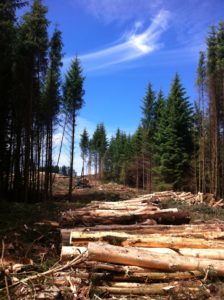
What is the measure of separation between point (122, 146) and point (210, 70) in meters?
33.0

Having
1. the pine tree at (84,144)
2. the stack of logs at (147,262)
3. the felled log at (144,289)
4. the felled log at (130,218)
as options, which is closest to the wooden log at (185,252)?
the stack of logs at (147,262)

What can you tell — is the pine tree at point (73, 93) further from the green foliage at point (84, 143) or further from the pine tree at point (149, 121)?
the green foliage at point (84, 143)

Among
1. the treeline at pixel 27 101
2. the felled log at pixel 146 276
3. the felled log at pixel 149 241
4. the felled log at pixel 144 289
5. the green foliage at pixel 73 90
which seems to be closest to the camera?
the felled log at pixel 144 289

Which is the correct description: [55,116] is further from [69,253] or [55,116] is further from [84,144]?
[84,144]

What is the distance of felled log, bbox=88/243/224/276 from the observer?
5848 millimetres

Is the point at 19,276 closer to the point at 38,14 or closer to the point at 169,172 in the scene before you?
the point at 38,14

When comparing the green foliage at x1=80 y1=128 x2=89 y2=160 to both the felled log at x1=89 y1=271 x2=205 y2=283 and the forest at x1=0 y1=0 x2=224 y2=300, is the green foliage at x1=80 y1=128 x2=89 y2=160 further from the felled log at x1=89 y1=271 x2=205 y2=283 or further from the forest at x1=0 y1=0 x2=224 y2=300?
the felled log at x1=89 y1=271 x2=205 y2=283

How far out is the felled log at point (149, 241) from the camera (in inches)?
274

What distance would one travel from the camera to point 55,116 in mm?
24938

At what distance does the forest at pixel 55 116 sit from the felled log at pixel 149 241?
10832mm

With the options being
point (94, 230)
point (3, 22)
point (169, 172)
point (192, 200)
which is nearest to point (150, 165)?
point (169, 172)

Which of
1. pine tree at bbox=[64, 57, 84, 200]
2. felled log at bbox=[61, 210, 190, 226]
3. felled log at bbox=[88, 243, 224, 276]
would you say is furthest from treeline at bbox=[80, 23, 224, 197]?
felled log at bbox=[88, 243, 224, 276]

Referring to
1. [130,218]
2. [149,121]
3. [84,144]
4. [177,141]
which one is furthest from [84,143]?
[130,218]

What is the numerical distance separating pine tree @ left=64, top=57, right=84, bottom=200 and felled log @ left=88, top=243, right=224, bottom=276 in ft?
A: 71.2
